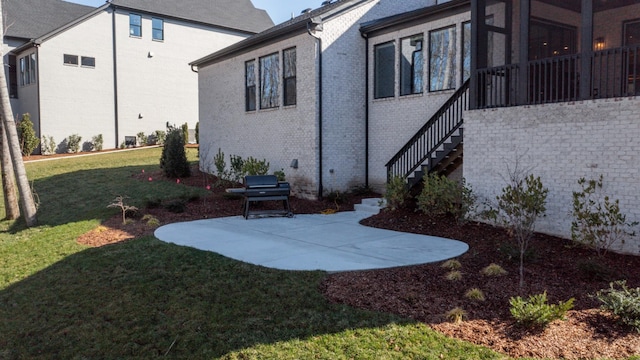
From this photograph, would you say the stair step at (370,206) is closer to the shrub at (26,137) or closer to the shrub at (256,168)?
the shrub at (256,168)

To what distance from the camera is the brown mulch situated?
14.2 feet

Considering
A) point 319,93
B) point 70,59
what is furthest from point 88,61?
point 319,93

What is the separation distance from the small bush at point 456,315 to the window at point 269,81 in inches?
429

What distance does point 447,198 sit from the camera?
371 inches

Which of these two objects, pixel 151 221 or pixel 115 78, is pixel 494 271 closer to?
pixel 151 221

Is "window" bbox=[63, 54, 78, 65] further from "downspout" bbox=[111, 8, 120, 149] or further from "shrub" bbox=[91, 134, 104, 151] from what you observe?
"shrub" bbox=[91, 134, 104, 151]

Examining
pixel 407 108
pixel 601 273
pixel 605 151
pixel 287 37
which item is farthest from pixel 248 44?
pixel 601 273

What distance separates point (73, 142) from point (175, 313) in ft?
77.9

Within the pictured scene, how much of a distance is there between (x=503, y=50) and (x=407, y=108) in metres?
2.75

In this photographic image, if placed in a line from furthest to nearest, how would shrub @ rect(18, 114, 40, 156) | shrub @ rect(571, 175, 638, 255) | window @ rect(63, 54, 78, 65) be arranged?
window @ rect(63, 54, 78, 65) < shrub @ rect(18, 114, 40, 156) < shrub @ rect(571, 175, 638, 255)

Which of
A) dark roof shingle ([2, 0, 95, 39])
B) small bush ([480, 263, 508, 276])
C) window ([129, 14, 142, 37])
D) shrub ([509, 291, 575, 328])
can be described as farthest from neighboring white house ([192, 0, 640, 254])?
dark roof shingle ([2, 0, 95, 39])

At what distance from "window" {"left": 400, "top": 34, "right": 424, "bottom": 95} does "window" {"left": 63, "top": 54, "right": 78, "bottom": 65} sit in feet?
66.3

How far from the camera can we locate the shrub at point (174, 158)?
1633cm

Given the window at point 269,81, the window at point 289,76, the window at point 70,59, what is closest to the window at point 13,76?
the window at point 70,59
